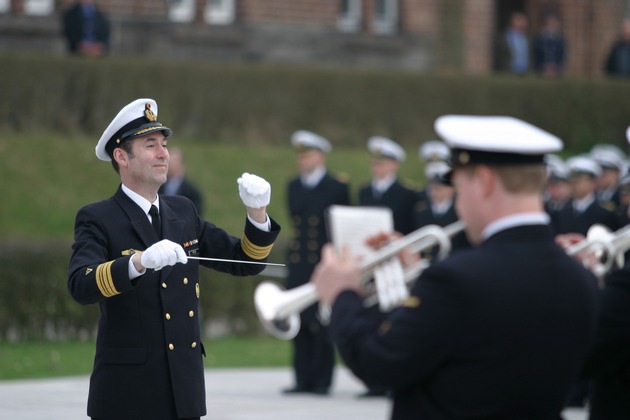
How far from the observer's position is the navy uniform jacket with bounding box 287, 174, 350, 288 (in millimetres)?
13125

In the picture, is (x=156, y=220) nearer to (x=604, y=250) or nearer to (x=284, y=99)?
(x=604, y=250)

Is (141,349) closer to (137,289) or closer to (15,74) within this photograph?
(137,289)

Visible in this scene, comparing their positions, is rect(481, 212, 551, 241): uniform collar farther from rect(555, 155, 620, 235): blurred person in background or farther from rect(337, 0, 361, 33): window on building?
rect(337, 0, 361, 33): window on building

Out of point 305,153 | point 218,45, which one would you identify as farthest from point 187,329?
point 218,45

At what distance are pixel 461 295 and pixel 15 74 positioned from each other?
16.8 metres

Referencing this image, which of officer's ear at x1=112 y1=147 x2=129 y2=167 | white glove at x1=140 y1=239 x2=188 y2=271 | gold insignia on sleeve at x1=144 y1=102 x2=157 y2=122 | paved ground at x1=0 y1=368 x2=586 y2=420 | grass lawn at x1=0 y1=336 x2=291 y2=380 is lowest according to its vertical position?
grass lawn at x1=0 y1=336 x2=291 y2=380

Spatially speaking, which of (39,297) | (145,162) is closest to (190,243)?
(145,162)

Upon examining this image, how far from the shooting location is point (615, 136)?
26.3 metres

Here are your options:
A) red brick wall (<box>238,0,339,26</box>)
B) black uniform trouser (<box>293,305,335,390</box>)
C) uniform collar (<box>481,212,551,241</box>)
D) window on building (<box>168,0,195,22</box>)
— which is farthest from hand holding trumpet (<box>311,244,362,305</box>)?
red brick wall (<box>238,0,339,26</box>)

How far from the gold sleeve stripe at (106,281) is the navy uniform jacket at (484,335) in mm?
1628

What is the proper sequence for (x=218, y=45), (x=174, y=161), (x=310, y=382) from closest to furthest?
(x=310, y=382)
(x=174, y=161)
(x=218, y=45)

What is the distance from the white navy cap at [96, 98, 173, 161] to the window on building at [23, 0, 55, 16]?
18373mm

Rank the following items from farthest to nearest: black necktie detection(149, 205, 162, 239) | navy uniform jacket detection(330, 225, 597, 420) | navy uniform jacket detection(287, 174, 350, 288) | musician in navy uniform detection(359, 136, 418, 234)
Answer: musician in navy uniform detection(359, 136, 418, 234), navy uniform jacket detection(287, 174, 350, 288), black necktie detection(149, 205, 162, 239), navy uniform jacket detection(330, 225, 597, 420)

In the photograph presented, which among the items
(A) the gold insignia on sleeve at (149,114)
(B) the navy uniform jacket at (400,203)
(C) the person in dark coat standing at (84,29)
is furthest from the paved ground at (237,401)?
(C) the person in dark coat standing at (84,29)
